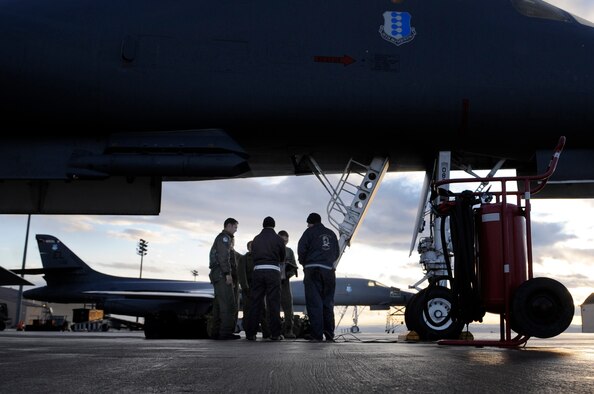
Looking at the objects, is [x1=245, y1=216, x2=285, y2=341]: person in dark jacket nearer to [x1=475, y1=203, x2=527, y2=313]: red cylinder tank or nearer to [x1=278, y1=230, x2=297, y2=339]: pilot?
[x1=278, y1=230, x2=297, y2=339]: pilot

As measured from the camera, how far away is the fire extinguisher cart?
4316 mm

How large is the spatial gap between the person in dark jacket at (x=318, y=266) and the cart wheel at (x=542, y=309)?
3.33m

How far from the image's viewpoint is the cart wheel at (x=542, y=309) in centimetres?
429

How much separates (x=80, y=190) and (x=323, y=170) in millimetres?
2786

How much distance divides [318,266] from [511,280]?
3.31 m

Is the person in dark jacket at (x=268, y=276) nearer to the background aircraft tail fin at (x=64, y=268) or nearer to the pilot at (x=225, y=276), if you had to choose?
the pilot at (x=225, y=276)

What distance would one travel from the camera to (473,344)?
15.2ft

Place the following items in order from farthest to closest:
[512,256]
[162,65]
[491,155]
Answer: [491,155] < [162,65] < [512,256]

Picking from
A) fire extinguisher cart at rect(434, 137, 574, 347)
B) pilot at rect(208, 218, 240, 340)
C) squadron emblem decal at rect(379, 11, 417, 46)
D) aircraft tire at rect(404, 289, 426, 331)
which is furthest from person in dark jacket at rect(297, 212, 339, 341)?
fire extinguisher cart at rect(434, 137, 574, 347)

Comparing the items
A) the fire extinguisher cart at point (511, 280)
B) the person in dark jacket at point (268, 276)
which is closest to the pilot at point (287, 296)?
the person in dark jacket at point (268, 276)

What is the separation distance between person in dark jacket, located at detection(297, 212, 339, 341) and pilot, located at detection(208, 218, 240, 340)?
1.04m

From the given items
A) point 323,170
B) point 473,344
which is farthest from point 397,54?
point 473,344

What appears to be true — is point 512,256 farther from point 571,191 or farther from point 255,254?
point 255,254

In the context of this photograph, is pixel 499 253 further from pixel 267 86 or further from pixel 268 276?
pixel 268 276
